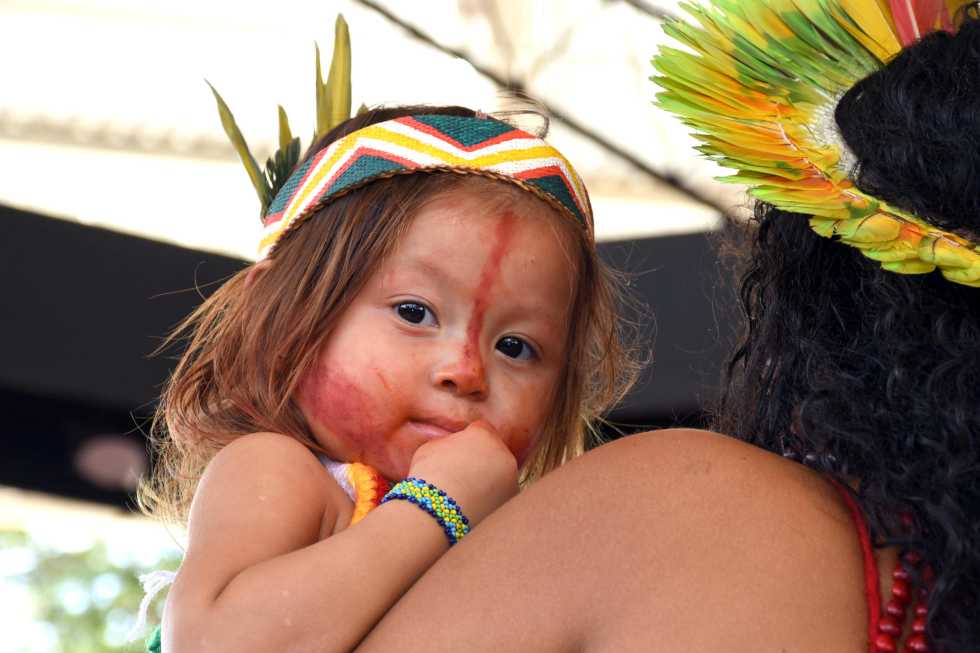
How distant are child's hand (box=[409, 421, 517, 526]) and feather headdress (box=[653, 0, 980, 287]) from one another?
0.47 m

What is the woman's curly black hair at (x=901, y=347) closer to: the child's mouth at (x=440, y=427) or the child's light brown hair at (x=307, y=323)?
the child's mouth at (x=440, y=427)

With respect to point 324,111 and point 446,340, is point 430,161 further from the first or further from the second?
point 324,111

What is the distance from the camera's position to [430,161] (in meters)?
2.04

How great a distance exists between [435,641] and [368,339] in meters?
0.73

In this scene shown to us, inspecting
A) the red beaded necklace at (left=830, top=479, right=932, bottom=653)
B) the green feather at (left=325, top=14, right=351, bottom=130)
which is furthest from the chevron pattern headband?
the red beaded necklace at (left=830, top=479, right=932, bottom=653)

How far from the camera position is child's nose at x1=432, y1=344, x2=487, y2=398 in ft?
6.18

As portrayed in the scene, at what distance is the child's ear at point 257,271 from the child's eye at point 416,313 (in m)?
0.28

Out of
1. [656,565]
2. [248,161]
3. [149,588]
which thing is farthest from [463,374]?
[248,161]

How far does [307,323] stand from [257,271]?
9.1 inches

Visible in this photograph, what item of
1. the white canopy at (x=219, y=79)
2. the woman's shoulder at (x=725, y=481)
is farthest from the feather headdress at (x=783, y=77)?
the white canopy at (x=219, y=79)

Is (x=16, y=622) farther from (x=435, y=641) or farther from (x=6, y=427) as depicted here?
(x=435, y=641)

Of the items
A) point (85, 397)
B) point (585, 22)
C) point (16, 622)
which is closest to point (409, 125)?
point (85, 397)

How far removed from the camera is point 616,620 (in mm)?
1203

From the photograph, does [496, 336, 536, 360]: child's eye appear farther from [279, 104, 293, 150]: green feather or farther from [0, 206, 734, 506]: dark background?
[0, 206, 734, 506]: dark background
